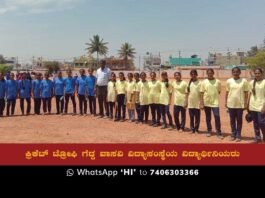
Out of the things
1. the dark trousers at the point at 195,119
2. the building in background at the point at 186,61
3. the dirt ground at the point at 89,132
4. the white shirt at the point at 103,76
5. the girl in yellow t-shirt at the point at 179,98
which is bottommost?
the dirt ground at the point at 89,132

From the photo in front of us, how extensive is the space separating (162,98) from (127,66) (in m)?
61.9

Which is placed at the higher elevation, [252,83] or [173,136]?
[252,83]

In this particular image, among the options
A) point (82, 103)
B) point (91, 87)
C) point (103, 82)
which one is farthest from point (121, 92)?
point (82, 103)

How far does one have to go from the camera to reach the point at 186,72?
2096 inches

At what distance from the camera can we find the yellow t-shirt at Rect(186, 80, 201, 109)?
990cm

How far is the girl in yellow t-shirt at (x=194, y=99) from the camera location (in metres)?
9.90

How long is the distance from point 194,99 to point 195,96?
82 mm

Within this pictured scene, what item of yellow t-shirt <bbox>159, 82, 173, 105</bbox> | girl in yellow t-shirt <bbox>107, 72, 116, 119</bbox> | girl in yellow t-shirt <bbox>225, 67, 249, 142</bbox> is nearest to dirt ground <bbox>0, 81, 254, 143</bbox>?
girl in yellow t-shirt <bbox>225, 67, 249, 142</bbox>

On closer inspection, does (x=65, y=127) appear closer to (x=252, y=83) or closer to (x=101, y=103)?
(x=101, y=103)

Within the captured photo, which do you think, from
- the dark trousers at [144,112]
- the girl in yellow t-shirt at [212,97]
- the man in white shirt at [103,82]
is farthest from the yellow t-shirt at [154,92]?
the man in white shirt at [103,82]

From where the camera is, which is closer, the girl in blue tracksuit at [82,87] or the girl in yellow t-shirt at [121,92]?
the girl in yellow t-shirt at [121,92]

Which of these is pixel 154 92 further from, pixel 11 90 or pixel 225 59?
pixel 225 59

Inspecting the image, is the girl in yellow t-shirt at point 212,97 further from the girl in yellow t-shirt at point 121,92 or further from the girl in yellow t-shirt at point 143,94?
the girl in yellow t-shirt at point 121,92

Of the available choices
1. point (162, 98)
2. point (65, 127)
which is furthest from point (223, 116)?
point (65, 127)
